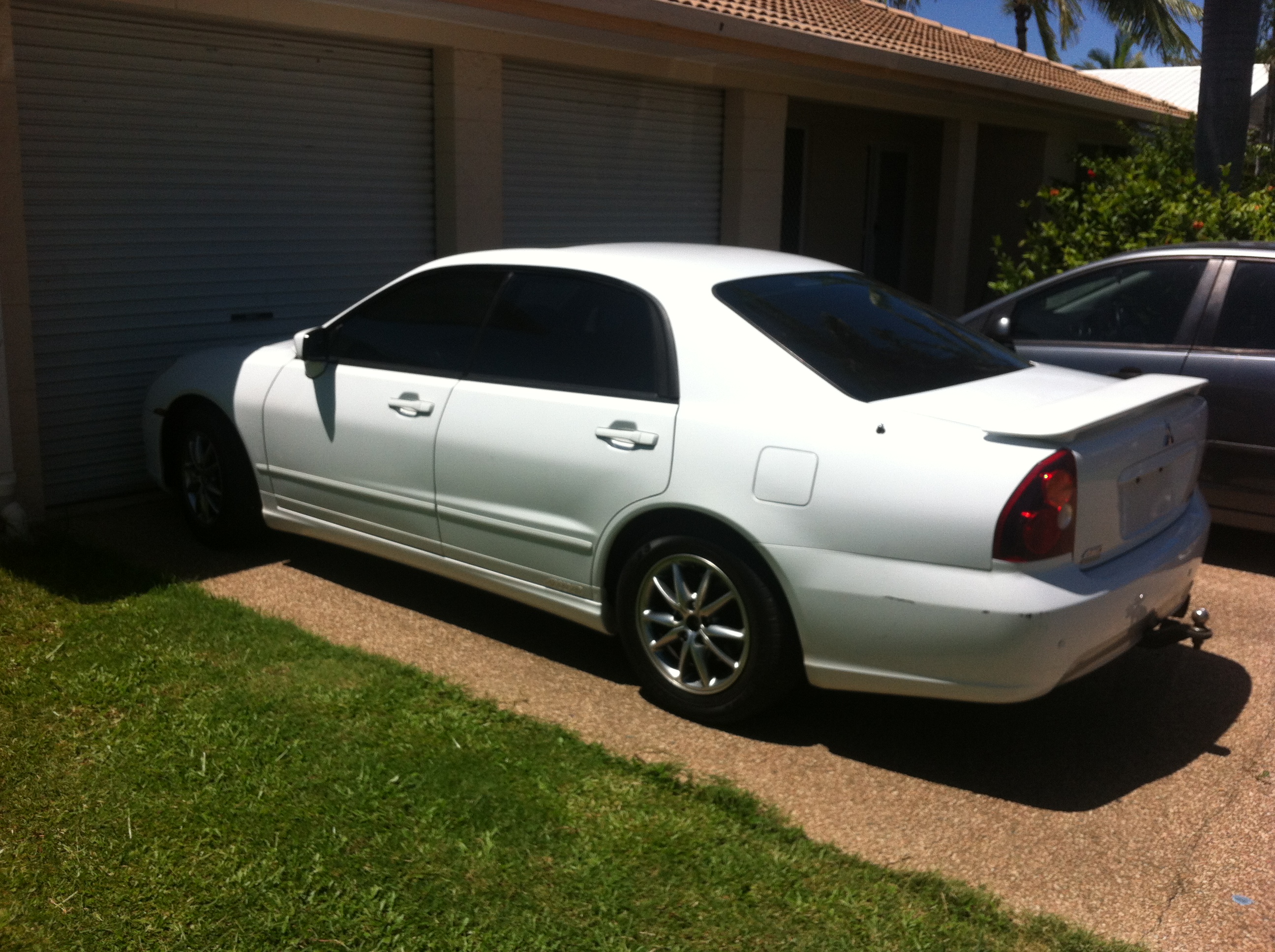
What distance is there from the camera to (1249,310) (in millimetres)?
6289

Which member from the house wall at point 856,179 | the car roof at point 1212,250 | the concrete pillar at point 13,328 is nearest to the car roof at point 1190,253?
the car roof at point 1212,250

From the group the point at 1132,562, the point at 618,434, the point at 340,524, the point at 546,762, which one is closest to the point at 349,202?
the point at 340,524

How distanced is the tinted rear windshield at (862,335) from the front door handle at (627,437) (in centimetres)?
55

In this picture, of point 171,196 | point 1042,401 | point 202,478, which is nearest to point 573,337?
point 1042,401

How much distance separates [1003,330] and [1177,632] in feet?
9.22

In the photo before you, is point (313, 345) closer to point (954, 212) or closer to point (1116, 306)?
point (1116, 306)

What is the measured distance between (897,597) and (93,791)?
2488 mm

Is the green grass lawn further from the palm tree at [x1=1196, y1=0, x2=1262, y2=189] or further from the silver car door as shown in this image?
the palm tree at [x1=1196, y1=0, x2=1262, y2=189]

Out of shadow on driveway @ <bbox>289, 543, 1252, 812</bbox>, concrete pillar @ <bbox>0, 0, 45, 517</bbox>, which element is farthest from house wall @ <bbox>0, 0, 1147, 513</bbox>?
shadow on driveway @ <bbox>289, 543, 1252, 812</bbox>

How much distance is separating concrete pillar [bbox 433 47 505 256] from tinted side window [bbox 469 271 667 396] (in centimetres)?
420

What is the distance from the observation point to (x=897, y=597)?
3.82 metres

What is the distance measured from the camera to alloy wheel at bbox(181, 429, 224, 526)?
6195 mm

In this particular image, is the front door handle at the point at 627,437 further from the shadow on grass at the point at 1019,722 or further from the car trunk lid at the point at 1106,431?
the shadow on grass at the point at 1019,722

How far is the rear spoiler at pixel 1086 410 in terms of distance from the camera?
3.76m
